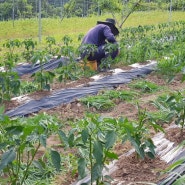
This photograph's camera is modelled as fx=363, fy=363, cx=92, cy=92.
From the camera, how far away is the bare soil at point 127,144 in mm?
2592

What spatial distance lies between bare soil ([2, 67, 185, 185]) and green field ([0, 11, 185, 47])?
7.53 meters

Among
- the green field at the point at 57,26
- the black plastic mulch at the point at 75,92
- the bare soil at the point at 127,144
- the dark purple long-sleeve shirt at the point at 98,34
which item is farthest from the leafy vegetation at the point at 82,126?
the green field at the point at 57,26

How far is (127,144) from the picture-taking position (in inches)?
131

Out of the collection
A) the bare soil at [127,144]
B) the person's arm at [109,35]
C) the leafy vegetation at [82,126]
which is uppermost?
the person's arm at [109,35]

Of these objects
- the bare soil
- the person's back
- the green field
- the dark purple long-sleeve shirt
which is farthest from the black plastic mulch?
the green field

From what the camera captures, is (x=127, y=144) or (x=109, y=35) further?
(x=109, y=35)

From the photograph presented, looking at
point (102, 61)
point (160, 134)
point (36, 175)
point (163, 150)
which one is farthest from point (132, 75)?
point (36, 175)

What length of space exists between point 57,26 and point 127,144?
45.7 feet

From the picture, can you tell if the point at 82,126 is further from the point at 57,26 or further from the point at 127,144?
the point at 57,26

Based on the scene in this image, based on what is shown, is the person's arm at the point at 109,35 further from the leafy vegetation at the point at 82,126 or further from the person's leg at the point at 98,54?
the leafy vegetation at the point at 82,126

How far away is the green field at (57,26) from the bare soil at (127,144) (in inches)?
296

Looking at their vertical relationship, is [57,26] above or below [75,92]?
above

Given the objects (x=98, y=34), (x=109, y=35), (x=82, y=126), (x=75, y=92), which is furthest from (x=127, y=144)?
(x=98, y=34)

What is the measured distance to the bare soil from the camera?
8.50 feet
